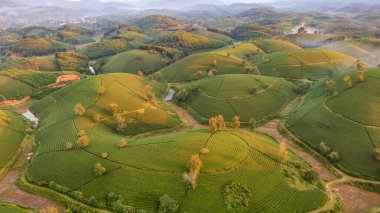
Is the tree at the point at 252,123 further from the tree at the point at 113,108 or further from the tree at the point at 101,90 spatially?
the tree at the point at 101,90

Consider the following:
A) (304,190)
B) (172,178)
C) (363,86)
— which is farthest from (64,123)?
(363,86)

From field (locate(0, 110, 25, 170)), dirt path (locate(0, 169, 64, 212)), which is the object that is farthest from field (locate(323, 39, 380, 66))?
dirt path (locate(0, 169, 64, 212))

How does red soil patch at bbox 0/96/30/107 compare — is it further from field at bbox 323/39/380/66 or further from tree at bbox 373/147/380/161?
field at bbox 323/39/380/66

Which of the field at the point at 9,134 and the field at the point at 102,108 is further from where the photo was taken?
the field at the point at 102,108

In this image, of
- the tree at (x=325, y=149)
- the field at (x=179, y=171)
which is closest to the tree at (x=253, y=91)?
the field at (x=179, y=171)

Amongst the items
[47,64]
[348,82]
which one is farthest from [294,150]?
[47,64]

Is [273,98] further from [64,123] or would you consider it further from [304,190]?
[64,123]
